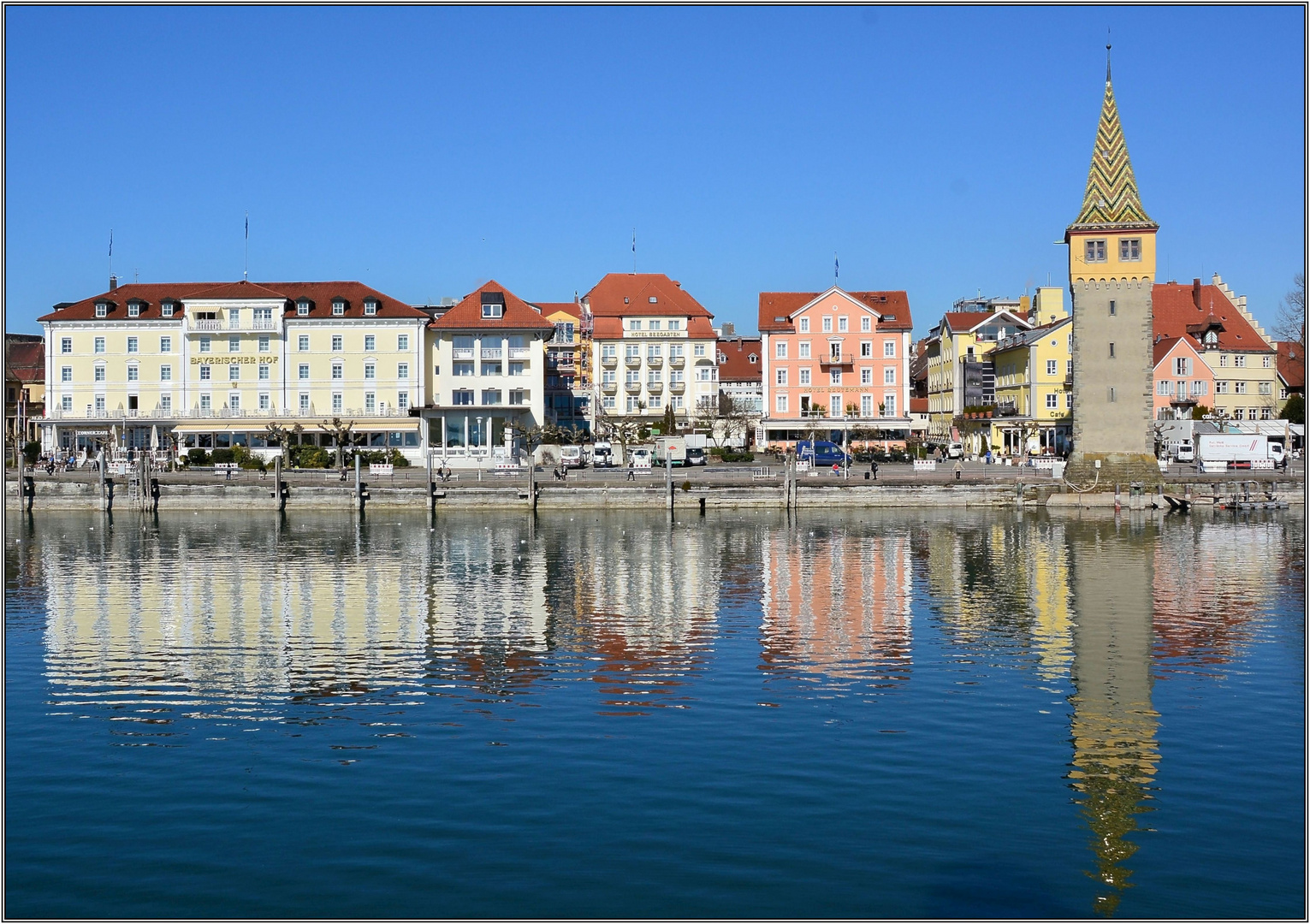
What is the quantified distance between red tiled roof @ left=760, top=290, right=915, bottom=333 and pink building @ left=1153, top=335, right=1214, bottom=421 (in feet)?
63.4

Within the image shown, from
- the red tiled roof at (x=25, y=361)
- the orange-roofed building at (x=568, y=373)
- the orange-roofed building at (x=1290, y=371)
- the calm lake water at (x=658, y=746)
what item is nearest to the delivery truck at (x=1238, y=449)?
the orange-roofed building at (x=1290, y=371)

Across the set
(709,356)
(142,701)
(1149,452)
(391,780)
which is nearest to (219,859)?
(391,780)

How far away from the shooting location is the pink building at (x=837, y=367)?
355 ft

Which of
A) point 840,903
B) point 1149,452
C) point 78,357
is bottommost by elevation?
point 840,903

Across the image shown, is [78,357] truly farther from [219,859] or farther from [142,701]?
[219,859]

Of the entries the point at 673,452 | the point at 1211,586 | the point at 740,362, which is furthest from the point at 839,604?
the point at 740,362

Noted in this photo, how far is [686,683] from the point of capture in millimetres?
26812

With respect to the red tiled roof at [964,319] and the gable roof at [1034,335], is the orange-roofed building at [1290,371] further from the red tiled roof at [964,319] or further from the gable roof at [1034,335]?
Result: the red tiled roof at [964,319]

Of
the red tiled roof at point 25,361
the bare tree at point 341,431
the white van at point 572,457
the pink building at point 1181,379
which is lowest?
the white van at point 572,457

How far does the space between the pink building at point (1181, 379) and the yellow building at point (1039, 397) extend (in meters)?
6.75

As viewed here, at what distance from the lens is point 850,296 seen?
109 metres

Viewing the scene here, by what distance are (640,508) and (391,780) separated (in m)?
51.5

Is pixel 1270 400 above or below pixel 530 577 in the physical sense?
above

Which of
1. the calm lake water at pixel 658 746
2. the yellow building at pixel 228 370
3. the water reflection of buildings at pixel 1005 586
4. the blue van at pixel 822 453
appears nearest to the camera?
the calm lake water at pixel 658 746
